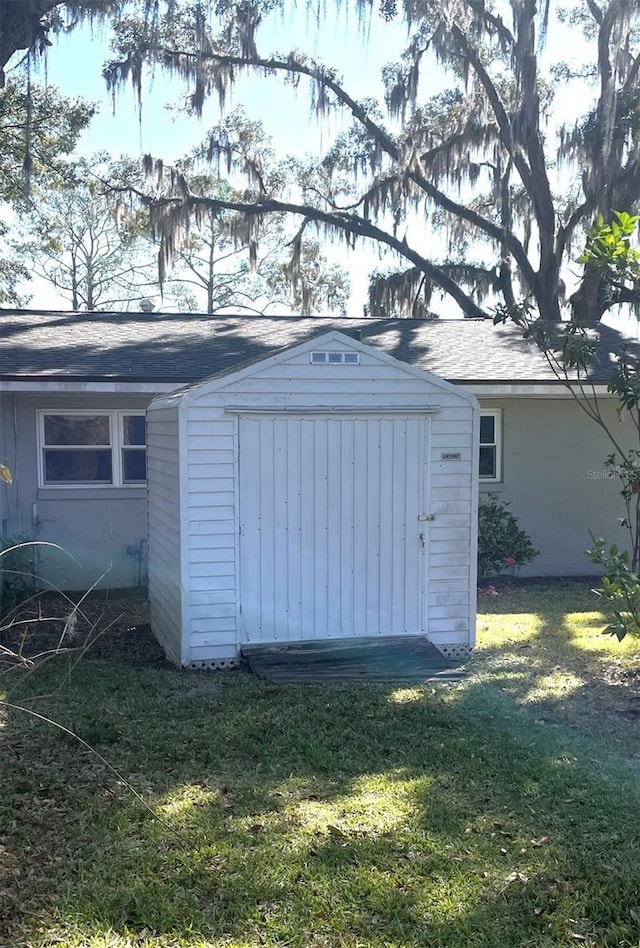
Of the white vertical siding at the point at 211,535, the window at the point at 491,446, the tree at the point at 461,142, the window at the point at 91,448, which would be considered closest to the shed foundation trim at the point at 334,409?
the white vertical siding at the point at 211,535

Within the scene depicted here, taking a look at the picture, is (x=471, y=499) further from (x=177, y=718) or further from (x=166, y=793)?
(x=166, y=793)

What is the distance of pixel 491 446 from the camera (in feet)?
38.4

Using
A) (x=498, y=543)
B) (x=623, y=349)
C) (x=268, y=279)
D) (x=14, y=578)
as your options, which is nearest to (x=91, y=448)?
(x=14, y=578)

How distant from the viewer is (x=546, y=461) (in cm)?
1182

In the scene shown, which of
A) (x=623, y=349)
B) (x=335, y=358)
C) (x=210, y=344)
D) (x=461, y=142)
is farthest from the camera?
(x=461, y=142)

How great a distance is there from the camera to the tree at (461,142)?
17.2m

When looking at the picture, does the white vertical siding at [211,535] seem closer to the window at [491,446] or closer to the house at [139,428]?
the house at [139,428]

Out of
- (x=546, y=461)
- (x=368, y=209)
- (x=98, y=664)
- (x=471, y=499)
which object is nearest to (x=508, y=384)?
(x=546, y=461)

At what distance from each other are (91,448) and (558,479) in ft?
20.5

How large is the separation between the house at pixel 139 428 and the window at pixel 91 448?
13 mm

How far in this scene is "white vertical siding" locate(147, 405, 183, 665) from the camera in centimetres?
702

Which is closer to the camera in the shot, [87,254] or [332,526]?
[332,526]

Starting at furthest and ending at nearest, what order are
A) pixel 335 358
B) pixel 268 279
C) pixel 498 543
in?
1. pixel 268 279
2. pixel 498 543
3. pixel 335 358

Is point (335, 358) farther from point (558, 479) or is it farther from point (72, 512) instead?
point (558, 479)
